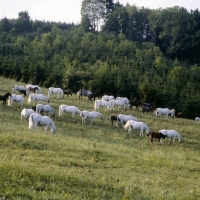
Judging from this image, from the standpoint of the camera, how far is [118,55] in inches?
3280

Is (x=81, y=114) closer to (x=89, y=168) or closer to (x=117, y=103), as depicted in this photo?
(x=117, y=103)

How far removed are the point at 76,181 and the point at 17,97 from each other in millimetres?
22096

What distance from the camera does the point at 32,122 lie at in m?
21.3

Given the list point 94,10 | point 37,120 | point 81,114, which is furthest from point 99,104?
point 94,10

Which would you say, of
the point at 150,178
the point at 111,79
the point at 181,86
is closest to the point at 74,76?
the point at 111,79

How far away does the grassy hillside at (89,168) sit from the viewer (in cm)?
827

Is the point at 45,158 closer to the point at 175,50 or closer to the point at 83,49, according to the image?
the point at 83,49

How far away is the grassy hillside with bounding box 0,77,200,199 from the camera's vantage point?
8.27 m

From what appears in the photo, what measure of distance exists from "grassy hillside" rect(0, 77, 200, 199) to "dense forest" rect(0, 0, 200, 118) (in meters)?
28.6

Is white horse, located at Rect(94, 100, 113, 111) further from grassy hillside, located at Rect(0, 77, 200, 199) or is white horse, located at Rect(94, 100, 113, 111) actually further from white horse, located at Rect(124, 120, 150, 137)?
white horse, located at Rect(124, 120, 150, 137)

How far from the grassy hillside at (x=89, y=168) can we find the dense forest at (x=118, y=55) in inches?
1125

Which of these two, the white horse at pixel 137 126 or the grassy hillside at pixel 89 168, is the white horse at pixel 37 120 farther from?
the white horse at pixel 137 126

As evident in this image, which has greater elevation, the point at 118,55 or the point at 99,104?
the point at 118,55

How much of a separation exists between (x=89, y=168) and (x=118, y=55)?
72.7 m
